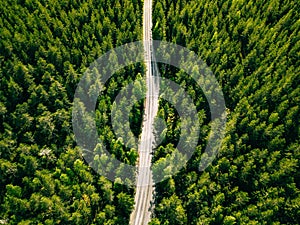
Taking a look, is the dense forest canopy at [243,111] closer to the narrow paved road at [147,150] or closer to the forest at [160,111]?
the forest at [160,111]

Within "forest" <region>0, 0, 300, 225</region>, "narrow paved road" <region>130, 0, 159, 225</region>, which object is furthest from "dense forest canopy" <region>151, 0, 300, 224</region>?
"narrow paved road" <region>130, 0, 159, 225</region>

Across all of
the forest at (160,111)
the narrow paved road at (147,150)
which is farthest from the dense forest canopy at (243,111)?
the narrow paved road at (147,150)

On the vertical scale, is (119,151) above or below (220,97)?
below

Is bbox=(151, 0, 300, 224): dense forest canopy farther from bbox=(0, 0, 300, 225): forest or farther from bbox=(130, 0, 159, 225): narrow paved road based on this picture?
bbox=(130, 0, 159, 225): narrow paved road

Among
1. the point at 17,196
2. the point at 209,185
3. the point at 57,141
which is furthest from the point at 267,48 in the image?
the point at 17,196

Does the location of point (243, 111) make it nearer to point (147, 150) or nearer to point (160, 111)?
point (160, 111)

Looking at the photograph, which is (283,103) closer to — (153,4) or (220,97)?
(220,97)
